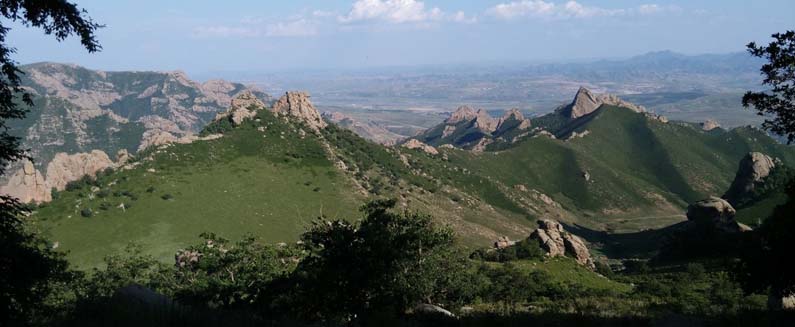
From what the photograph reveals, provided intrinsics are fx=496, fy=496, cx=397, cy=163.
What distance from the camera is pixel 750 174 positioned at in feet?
370

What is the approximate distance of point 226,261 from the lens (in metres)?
39.8

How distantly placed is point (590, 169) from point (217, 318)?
170m

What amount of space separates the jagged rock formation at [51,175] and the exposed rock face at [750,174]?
132609 millimetres

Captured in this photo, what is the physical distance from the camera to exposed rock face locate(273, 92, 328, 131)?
422 feet

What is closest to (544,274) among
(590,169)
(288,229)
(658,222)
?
(288,229)

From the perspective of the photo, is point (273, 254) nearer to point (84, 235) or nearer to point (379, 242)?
point (379, 242)

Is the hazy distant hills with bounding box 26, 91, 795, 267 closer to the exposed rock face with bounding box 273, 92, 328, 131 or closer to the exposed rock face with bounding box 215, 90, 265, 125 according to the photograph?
the exposed rock face with bounding box 273, 92, 328, 131

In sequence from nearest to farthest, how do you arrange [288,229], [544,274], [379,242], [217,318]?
1. [217,318]
2. [379,242]
3. [544,274]
4. [288,229]

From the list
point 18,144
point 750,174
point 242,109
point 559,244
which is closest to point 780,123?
point 18,144

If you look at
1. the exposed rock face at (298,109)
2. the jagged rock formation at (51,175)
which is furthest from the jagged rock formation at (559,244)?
the exposed rock face at (298,109)

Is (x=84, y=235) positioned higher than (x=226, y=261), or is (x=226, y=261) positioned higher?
(x=226, y=261)

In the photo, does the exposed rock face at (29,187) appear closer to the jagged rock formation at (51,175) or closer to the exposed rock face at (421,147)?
the jagged rock formation at (51,175)

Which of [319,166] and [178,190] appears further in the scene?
[319,166]

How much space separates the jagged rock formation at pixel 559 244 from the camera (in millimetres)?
64875
